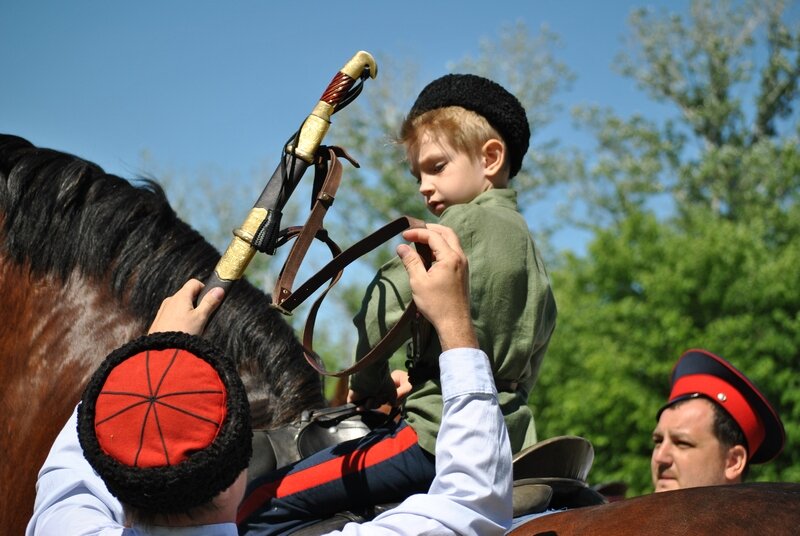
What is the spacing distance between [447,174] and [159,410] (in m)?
1.36

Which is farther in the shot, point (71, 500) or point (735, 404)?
point (735, 404)

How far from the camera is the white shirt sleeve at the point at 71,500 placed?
1841 millimetres

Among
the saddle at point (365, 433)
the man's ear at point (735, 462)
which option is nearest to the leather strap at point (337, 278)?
the saddle at point (365, 433)

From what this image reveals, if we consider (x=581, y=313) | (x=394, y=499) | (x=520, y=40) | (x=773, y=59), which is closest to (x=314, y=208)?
(x=394, y=499)

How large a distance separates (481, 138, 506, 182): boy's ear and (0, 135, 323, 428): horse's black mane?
89cm

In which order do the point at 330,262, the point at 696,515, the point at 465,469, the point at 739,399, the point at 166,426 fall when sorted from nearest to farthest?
the point at 166,426
the point at 465,469
the point at 696,515
the point at 330,262
the point at 739,399

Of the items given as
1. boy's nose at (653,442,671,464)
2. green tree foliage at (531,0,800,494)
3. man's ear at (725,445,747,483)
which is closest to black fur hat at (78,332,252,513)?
boy's nose at (653,442,671,464)

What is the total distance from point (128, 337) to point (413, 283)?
138cm

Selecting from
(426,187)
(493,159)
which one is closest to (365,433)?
(426,187)

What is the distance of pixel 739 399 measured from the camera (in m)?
3.80

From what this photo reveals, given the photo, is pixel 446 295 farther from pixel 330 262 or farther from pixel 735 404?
pixel 735 404

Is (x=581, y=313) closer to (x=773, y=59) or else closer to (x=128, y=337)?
(x=128, y=337)

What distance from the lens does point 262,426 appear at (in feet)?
9.45

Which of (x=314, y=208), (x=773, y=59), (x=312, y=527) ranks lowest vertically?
(x=312, y=527)
